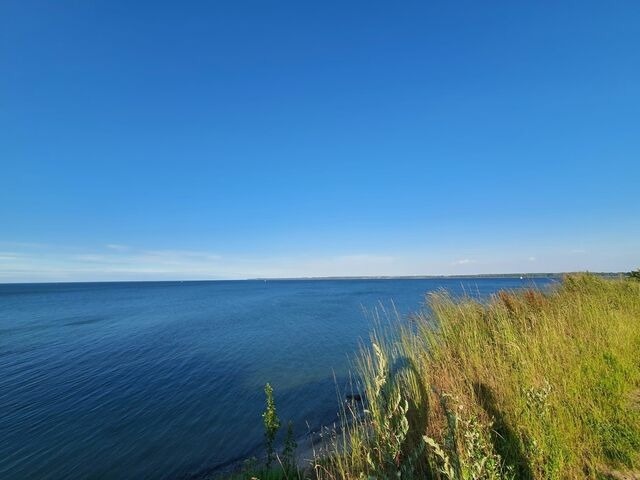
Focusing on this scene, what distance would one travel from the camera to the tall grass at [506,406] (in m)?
3.66

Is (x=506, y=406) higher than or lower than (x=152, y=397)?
higher

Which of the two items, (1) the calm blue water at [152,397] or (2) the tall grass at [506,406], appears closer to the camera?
(2) the tall grass at [506,406]

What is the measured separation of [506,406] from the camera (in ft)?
17.7

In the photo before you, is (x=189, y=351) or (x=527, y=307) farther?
(x=189, y=351)

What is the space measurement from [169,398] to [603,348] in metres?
14.9

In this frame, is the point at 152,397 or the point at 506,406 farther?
the point at 152,397

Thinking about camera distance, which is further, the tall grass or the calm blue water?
the calm blue water

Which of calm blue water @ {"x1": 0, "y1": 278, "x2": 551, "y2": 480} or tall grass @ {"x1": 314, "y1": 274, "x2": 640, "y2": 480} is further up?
tall grass @ {"x1": 314, "y1": 274, "x2": 640, "y2": 480}

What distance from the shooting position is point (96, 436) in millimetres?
10844

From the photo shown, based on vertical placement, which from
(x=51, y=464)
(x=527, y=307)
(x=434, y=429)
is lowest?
(x=51, y=464)

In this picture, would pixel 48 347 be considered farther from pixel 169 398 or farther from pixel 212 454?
pixel 212 454

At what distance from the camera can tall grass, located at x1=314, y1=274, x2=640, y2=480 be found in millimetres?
3658

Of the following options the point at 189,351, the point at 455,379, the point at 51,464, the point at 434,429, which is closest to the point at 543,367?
the point at 455,379

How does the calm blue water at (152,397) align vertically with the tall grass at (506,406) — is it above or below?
below
